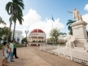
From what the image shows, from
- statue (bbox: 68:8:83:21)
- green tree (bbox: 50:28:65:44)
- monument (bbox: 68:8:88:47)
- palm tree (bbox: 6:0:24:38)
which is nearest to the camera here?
monument (bbox: 68:8:88:47)

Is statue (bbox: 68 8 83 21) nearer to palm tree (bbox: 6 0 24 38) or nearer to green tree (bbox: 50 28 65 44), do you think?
palm tree (bbox: 6 0 24 38)

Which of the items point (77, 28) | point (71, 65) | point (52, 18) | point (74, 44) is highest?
point (52, 18)

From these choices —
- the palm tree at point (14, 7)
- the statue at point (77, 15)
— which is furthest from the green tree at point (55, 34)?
the statue at point (77, 15)

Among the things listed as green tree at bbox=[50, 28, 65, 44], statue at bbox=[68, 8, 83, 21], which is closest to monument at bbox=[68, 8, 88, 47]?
statue at bbox=[68, 8, 83, 21]

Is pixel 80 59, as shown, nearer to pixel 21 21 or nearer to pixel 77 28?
pixel 77 28

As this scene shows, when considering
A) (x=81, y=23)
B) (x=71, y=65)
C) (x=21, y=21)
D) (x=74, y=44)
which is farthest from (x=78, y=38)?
(x=21, y=21)

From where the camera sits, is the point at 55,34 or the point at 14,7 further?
the point at 55,34

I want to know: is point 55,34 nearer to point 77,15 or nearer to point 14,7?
point 14,7

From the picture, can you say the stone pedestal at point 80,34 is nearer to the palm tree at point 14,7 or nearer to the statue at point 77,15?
the statue at point 77,15

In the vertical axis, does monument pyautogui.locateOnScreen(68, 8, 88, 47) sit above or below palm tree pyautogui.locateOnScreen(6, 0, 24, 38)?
below

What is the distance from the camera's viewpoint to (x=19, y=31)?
209ft

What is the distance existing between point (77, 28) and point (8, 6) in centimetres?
2261

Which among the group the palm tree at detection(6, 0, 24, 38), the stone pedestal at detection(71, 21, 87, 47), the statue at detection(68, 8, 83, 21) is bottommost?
the stone pedestal at detection(71, 21, 87, 47)

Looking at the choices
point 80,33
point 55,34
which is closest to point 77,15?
point 80,33
